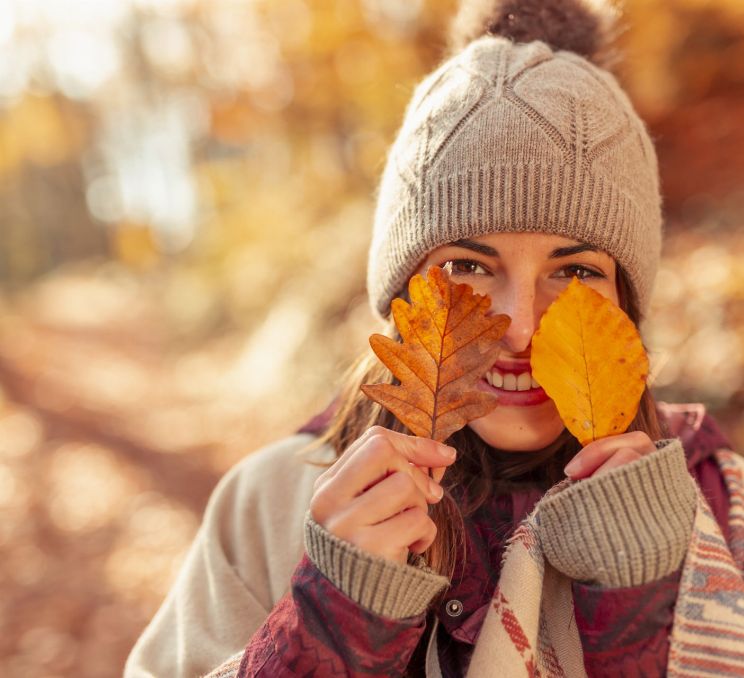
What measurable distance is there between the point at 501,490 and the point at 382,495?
65 centimetres

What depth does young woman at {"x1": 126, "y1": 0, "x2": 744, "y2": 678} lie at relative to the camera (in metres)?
1.19

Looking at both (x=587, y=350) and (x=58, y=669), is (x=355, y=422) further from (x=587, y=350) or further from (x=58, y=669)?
(x=58, y=669)

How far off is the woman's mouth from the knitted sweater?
0.96ft

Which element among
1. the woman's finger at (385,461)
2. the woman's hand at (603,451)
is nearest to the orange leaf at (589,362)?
the woman's hand at (603,451)

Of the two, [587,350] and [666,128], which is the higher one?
[587,350]

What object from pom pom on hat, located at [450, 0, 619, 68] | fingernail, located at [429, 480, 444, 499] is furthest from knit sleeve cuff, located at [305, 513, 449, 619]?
pom pom on hat, located at [450, 0, 619, 68]

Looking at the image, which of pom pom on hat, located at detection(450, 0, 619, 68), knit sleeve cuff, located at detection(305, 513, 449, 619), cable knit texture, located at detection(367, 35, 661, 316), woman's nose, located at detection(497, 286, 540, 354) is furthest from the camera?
pom pom on hat, located at detection(450, 0, 619, 68)

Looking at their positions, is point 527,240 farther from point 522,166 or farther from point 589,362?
point 589,362

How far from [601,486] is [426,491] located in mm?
310

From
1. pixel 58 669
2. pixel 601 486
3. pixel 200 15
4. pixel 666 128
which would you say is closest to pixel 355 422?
pixel 601 486

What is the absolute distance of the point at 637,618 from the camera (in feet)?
4.00

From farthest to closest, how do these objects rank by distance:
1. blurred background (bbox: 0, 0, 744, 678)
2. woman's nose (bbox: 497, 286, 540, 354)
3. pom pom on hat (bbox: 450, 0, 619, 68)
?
blurred background (bbox: 0, 0, 744, 678) < pom pom on hat (bbox: 450, 0, 619, 68) < woman's nose (bbox: 497, 286, 540, 354)

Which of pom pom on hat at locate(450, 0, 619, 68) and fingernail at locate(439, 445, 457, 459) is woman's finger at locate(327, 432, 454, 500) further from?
pom pom on hat at locate(450, 0, 619, 68)

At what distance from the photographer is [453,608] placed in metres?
1.47
